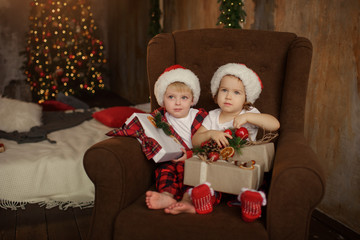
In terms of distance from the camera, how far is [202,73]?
208 centimetres

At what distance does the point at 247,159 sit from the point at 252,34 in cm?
91

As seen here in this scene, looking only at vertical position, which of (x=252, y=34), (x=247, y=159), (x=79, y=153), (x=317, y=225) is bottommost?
(x=317, y=225)

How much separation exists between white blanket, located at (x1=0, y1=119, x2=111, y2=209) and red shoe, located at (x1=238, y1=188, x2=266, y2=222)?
142 centimetres

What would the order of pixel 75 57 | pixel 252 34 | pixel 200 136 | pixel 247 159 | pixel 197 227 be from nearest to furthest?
pixel 197 227
pixel 247 159
pixel 200 136
pixel 252 34
pixel 75 57

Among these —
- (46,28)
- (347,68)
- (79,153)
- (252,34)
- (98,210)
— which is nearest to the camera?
(98,210)

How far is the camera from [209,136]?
1.65 meters

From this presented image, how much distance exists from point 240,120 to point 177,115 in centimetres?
37

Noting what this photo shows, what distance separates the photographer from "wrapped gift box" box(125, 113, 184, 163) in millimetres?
1557

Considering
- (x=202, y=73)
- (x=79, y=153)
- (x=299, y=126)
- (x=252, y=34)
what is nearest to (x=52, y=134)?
(x=79, y=153)

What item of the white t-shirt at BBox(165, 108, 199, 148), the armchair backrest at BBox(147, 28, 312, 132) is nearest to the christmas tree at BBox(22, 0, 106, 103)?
the armchair backrest at BBox(147, 28, 312, 132)

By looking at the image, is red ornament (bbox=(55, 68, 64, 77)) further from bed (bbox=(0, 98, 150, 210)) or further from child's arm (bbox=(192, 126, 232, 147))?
child's arm (bbox=(192, 126, 232, 147))

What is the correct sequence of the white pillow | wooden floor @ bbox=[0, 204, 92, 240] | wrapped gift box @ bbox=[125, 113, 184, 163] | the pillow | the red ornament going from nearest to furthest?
wrapped gift box @ bbox=[125, 113, 184, 163], wooden floor @ bbox=[0, 204, 92, 240], the white pillow, the pillow, the red ornament

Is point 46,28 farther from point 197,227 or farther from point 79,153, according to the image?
point 197,227

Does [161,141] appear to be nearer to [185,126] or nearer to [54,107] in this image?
[185,126]
